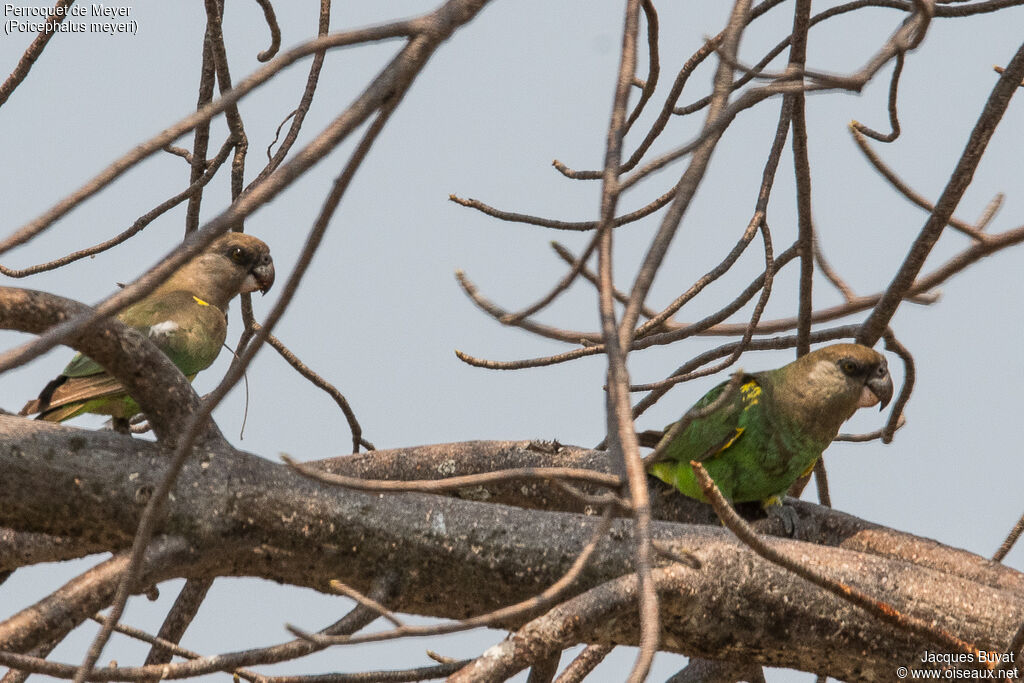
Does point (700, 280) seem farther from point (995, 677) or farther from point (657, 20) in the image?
point (995, 677)

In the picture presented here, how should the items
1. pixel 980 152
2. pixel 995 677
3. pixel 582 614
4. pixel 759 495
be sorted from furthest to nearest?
pixel 759 495 < pixel 980 152 < pixel 582 614 < pixel 995 677

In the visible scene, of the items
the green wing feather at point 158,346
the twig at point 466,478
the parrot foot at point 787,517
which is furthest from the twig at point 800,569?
the green wing feather at point 158,346

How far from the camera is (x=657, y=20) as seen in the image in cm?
271

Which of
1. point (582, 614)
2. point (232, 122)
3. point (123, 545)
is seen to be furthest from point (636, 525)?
point (232, 122)

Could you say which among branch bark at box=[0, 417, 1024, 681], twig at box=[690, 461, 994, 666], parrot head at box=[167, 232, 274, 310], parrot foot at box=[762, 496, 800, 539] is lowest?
twig at box=[690, 461, 994, 666]

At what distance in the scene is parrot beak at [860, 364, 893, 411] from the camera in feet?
12.5

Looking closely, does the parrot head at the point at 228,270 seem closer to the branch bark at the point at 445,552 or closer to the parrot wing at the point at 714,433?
the parrot wing at the point at 714,433

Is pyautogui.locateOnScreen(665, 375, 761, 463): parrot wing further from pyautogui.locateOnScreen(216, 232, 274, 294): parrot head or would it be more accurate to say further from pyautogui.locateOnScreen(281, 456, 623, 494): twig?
pyautogui.locateOnScreen(281, 456, 623, 494): twig

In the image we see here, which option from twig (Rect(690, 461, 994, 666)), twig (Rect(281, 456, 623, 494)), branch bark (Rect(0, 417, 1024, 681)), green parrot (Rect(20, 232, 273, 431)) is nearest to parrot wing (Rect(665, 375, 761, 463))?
branch bark (Rect(0, 417, 1024, 681))

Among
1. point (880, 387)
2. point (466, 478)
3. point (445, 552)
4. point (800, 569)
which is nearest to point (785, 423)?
point (880, 387)

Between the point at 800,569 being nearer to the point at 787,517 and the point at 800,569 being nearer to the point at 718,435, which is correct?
the point at 787,517

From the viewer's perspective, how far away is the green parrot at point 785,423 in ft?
12.2

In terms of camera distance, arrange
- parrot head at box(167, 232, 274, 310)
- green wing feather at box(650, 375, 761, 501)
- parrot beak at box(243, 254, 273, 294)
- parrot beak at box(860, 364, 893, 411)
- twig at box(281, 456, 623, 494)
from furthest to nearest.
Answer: parrot beak at box(243, 254, 273, 294) < parrot head at box(167, 232, 274, 310) < parrot beak at box(860, 364, 893, 411) < green wing feather at box(650, 375, 761, 501) < twig at box(281, 456, 623, 494)

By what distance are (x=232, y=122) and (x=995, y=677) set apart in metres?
2.43
